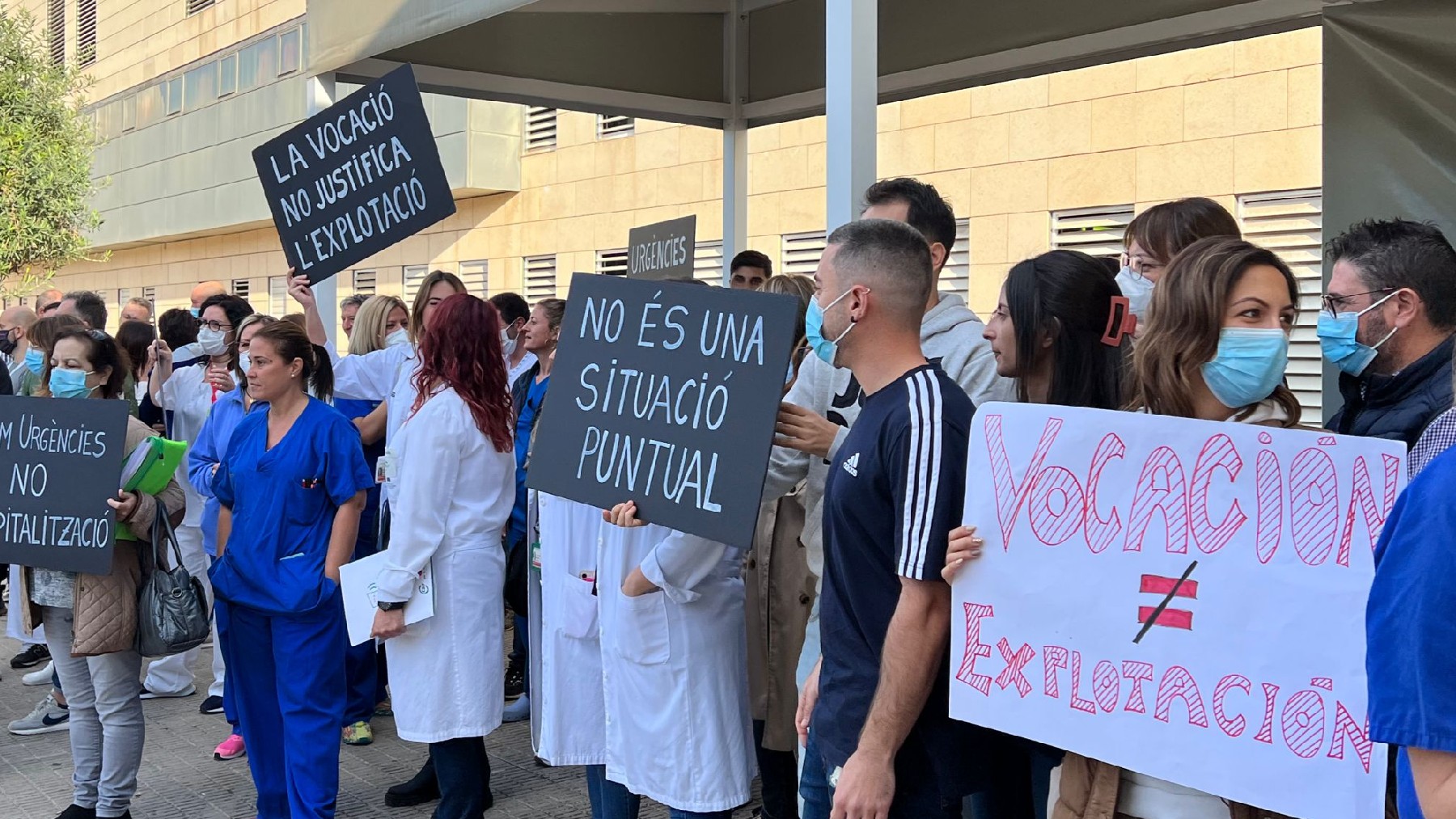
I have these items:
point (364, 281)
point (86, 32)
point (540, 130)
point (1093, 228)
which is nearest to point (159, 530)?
point (1093, 228)

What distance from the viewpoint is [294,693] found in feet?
15.5

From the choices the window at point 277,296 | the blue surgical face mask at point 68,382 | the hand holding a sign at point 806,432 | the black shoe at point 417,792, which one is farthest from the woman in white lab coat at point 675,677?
the window at point 277,296

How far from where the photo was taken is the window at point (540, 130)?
64.7ft

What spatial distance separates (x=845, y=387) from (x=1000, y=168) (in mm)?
9749

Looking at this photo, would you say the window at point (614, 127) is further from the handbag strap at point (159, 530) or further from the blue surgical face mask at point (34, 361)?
the handbag strap at point (159, 530)

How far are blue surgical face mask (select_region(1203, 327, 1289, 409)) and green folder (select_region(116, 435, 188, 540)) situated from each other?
387 centimetres

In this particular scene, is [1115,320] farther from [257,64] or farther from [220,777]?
[257,64]

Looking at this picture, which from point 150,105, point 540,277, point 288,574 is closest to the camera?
point 288,574

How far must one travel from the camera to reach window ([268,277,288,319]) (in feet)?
87.2

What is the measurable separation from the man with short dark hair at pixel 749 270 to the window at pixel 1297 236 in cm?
458

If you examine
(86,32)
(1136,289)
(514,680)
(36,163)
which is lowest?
(514,680)

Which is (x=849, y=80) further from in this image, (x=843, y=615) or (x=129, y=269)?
(x=129, y=269)

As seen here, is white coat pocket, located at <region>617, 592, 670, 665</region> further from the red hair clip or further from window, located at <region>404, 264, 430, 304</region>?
window, located at <region>404, 264, 430, 304</region>

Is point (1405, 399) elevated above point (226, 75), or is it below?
below
